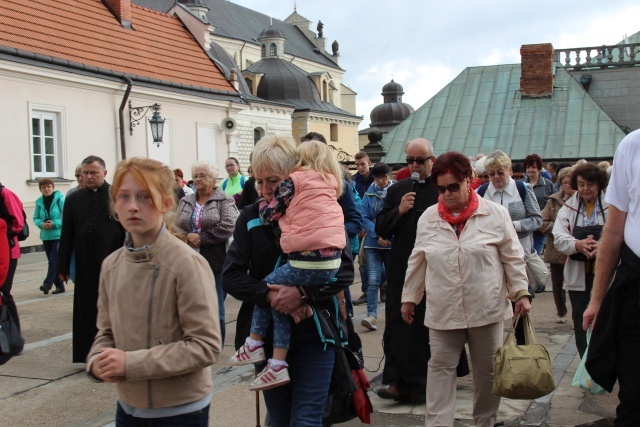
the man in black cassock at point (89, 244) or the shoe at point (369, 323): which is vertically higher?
the man in black cassock at point (89, 244)

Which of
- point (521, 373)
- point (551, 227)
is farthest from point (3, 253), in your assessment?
point (551, 227)

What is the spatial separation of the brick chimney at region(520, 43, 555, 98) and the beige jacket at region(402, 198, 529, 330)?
71.3 feet

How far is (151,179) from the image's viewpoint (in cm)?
314

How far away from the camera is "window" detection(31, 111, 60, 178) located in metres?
22.7

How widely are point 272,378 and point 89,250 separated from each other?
403 centimetres

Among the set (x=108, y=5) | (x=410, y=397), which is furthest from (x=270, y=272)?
(x=108, y=5)

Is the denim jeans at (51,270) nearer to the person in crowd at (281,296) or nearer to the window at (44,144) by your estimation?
the person in crowd at (281,296)

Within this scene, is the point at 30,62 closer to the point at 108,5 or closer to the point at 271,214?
the point at 108,5

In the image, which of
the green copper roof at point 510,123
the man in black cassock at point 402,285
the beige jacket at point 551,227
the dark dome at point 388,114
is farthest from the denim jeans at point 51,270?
the dark dome at point 388,114

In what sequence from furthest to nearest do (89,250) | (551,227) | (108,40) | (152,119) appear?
(108,40)
(152,119)
(551,227)
(89,250)

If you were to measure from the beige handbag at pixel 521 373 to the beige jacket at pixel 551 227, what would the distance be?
4.42m

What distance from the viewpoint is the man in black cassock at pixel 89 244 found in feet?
24.2

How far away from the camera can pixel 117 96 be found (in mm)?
26094

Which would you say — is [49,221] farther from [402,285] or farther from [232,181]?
[402,285]
